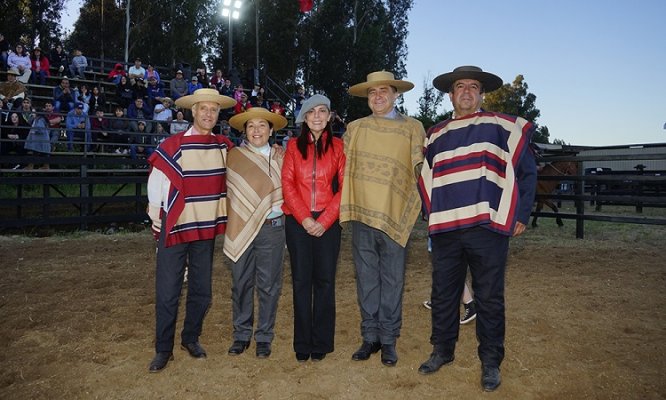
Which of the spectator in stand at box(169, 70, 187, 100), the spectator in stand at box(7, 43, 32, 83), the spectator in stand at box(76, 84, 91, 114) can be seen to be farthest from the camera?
the spectator in stand at box(169, 70, 187, 100)

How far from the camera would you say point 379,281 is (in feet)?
12.0

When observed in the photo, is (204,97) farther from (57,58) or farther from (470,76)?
(57,58)

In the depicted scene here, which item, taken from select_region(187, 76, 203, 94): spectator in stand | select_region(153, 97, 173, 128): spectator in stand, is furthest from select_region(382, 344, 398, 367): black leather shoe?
select_region(187, 76, 203, 94): spectator in stand

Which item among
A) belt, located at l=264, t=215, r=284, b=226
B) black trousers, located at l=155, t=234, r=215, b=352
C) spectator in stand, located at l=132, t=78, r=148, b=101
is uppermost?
spectator in stand, located at l=132, t=78, r=148, b=101

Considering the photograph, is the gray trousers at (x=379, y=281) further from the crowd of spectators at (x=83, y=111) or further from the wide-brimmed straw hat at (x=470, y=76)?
the crowd of spectators at (x=83, y=111)

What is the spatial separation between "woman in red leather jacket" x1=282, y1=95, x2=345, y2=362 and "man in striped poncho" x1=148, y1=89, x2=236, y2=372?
56 centimetres

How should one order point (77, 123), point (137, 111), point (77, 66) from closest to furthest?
point (77, 123) < point (137, 111) < point (77, 66)

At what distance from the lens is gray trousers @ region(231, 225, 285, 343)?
371 centimetres

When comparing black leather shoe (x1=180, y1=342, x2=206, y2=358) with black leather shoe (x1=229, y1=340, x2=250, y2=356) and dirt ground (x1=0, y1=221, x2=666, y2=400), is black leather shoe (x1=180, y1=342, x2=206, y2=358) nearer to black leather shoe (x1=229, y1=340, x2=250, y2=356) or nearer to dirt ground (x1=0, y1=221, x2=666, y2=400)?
dirt ground (x1=0, y1=221, x2=666, y2=400)

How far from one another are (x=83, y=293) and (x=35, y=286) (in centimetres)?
72

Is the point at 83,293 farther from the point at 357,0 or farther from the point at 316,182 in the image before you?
the point at 357,0

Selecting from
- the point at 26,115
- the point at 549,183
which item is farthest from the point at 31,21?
the point at 549,183

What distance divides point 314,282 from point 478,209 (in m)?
1.34

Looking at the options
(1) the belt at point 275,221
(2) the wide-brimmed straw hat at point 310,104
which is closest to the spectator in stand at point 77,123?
(1) the belt at point 275,221
